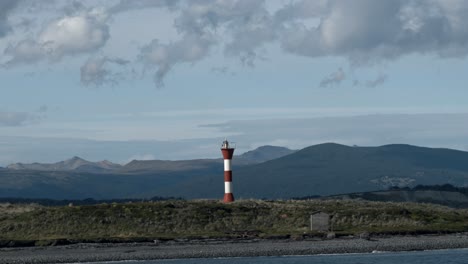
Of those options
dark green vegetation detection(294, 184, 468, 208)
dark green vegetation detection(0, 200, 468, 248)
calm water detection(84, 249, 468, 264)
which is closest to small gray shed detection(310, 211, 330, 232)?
dark green vegetation detection(0, 200, 468, 248)

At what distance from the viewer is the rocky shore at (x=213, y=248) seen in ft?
193

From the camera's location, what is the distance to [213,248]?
62188 mm

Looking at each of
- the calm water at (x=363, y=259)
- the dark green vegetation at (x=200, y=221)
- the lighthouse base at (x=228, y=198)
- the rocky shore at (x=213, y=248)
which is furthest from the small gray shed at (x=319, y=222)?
the lighthouse base at (x=228, y=198)

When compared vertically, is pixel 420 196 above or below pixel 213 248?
above

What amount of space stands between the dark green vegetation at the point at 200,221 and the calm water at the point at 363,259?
23.8 ft

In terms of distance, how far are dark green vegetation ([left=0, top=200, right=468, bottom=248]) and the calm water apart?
7.27m

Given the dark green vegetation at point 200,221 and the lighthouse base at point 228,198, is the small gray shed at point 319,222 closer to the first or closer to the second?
the dark green vegetation at point 200,221

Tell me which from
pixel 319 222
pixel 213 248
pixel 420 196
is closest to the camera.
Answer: pixel 213 248

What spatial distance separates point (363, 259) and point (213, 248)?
904 centimetres

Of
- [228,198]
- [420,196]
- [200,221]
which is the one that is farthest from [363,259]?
[420,196]

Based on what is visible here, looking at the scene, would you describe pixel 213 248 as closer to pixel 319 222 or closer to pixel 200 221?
pixel 200 221

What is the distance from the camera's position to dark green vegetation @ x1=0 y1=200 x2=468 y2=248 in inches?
2697

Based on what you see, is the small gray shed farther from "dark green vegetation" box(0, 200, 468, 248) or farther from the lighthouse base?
the lighthouse base

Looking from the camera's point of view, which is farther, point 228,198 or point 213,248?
point 228,198
